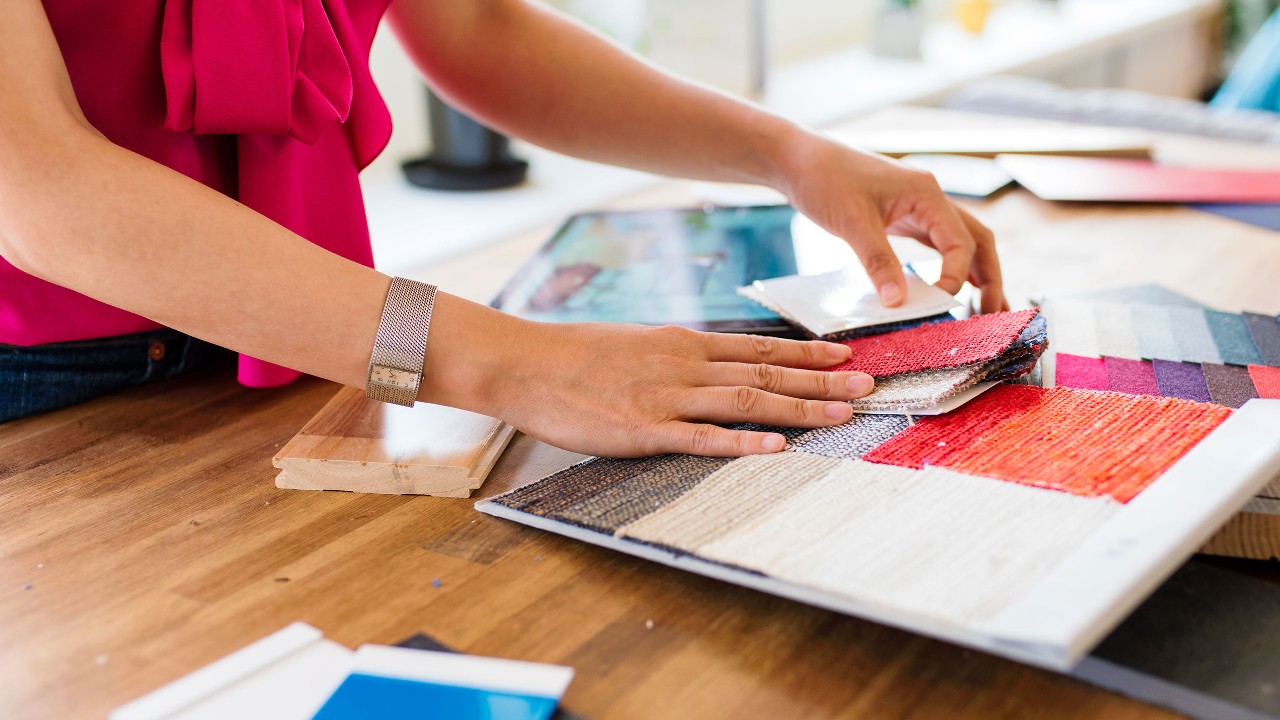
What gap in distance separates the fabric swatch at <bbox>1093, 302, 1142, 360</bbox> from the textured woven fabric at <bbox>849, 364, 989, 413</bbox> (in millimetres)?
190

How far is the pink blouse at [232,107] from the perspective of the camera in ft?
2.51

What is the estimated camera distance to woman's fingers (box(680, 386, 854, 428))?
0.74m

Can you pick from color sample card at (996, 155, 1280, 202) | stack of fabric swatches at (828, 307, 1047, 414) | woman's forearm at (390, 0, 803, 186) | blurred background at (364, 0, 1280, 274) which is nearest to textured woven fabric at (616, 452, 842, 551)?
stack of fabric swatches at (828, 307, 1047, 414)

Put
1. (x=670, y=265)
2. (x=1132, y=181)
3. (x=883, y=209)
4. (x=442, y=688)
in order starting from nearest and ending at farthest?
(x=442, y=688), (x=883, y=209), (x=670, y=265), (x=1132, y=181)

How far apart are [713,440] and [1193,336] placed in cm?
49

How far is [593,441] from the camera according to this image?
73 centimetres

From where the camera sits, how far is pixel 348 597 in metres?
0.63

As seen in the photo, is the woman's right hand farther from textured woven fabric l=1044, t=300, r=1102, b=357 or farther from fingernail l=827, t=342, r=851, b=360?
textured woven fabric l=1044, t=300, r=1102, b=357

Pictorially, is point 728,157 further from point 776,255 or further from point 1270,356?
point 1270,356

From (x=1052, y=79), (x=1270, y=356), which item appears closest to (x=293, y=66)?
(x=1270, y=356)

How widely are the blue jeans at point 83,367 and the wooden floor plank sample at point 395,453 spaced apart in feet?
0.72

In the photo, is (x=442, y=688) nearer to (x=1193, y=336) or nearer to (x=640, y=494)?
(x=640, y=494)

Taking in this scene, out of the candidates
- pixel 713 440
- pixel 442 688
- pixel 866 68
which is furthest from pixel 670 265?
pixel 866 68

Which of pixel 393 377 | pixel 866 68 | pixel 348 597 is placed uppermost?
pixel 866 68
